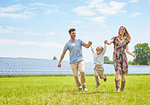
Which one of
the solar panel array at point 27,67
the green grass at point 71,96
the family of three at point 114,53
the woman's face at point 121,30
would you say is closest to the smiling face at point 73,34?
the family of three at point 114,53

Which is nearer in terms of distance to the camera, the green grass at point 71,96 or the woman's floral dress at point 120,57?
the green grass at point 71,96

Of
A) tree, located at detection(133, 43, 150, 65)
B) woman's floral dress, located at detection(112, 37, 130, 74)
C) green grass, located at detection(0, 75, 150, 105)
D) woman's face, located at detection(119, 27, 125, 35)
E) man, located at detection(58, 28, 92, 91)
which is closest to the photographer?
green grass, located at detection(0, 75, 150, 105)

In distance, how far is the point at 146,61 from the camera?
270 feet

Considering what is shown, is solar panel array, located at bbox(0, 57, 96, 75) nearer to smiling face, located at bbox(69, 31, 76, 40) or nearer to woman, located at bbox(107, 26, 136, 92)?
smiling face, located at bbox(69, 31, 76, 40)

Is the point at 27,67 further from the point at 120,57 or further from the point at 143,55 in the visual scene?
the point at 143,55

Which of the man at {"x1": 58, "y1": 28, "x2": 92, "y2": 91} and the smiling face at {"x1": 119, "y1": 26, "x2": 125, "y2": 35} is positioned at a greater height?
the smiling face at {"x1": 119, "y1": 26, "x2": 125, "y2": 35}

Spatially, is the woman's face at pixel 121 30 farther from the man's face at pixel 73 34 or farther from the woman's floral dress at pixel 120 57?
the man's face at pixel 73 34

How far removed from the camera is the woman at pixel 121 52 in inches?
283

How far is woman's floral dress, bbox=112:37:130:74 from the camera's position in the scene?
282 inches

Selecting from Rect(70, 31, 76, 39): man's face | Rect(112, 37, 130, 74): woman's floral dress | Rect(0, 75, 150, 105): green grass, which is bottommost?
Rect(0, 75, 150, 105): green grass

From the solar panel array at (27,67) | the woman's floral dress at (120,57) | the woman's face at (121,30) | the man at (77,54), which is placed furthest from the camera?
the solar panel array at (27,67)

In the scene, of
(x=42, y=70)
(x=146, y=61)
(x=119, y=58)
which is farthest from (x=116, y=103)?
(x=146, y=61)

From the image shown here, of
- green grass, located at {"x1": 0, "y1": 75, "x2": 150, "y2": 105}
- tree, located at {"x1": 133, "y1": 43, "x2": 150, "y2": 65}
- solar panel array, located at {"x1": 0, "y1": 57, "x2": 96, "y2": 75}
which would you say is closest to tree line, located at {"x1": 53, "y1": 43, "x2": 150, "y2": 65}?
tree, located at {"x1": 133, "y1": 43, "x2": 150, "y2": 65}

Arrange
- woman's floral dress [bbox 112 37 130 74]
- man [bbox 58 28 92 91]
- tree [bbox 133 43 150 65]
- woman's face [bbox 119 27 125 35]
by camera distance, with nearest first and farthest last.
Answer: woman's floral dress [bbox 112 37 130 74] < woman's face [bbox 119 27 125 35] < man [bbox 58 28 92 91] < tree [bbox 133 43 150 65]
